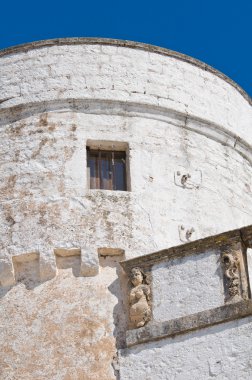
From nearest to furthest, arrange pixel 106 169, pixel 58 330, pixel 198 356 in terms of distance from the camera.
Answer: pixel 198 356 → pixel 58 330 → pixel 106 169

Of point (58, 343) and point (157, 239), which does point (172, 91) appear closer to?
point (157, 239)

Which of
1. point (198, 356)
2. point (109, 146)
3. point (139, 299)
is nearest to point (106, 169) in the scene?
point (109, 146)

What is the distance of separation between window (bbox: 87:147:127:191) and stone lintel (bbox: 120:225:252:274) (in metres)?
1.41

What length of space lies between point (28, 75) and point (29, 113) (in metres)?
0.72

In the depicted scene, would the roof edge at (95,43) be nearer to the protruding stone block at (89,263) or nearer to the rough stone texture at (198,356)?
the protruding stone block at (89,263)

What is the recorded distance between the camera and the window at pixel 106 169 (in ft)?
43.3

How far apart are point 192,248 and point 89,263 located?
1.31 metres

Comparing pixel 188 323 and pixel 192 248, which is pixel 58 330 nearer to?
pixel 188 323

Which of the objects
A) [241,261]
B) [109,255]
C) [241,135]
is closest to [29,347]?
[109,255]

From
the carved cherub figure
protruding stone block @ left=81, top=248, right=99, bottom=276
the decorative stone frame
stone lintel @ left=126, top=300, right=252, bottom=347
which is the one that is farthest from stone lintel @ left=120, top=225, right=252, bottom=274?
stone lintel @ left=126, top=300, right=252, bottom=347

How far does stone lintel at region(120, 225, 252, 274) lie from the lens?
1155 centimetres

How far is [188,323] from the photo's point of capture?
37.1 ft

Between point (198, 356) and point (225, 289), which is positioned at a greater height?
point (225, 289)

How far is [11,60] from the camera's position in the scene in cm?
1438
